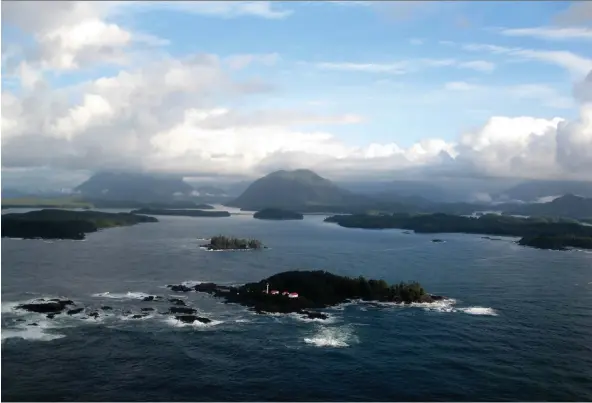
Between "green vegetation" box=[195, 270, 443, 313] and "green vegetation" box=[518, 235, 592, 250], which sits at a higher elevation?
"green vegetation" box=[518, 235, 592, 250]

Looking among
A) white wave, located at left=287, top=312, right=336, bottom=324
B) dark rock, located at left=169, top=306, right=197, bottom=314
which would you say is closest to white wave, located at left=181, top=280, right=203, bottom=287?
dark rock, located at left=169, top=306, right=197, bottom=314

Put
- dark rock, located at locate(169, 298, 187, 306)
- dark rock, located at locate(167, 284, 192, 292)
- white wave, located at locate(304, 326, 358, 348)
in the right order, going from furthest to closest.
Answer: dark rock, located at locate(167, 284, 192, 292) → dark rock, located at locate(169, 298, 187, 306) → white wave, located at locate(304, 326, 358, 348)

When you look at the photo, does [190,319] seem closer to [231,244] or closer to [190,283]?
[190,283]

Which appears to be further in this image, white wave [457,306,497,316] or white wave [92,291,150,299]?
white wave [92,291,150,299]

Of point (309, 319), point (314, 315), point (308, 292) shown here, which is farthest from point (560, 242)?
point (309, 319)

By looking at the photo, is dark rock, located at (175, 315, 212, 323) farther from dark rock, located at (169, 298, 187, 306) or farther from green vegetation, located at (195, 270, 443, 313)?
green vegetation, located at (195, 270, 443, 313)

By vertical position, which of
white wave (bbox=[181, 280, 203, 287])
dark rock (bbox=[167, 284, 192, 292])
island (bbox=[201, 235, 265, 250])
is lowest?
dark rock (bbox=[167, 284, 192, 292])

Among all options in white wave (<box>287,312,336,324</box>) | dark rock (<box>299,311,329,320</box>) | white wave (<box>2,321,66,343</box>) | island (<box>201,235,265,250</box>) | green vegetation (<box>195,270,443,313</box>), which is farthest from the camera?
island (<box>201,235,265,250</box>)

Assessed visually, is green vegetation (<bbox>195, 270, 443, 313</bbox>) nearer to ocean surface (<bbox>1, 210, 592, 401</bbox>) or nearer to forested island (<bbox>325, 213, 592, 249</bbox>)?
ocean surface (<bbox>1, 210, 592, 401</bbox>)
